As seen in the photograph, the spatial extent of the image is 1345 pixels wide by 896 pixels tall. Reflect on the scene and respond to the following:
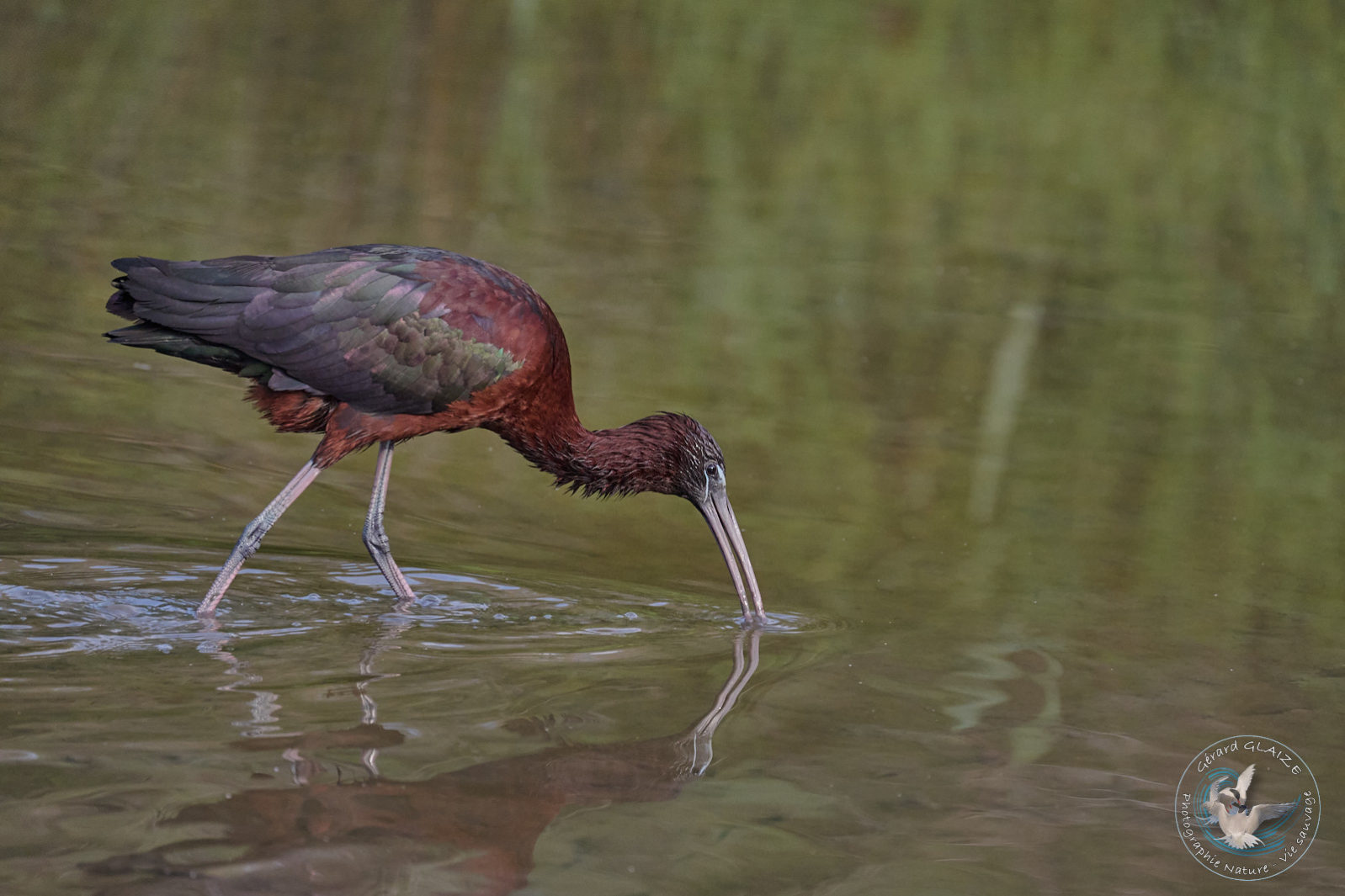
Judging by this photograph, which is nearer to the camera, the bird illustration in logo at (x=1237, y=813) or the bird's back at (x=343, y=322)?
the bird illustration in logo at (x=1237, y=813)

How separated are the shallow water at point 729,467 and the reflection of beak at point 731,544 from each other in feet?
0.38

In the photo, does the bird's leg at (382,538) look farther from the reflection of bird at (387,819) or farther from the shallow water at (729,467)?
the reflection of bird at (387,819)

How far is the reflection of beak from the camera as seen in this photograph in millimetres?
6902

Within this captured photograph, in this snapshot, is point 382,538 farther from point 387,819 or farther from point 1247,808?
point 1247,808

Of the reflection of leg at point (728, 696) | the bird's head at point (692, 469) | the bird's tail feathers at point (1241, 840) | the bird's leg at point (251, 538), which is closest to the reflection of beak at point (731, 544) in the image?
the bird's head at point (692, 469)

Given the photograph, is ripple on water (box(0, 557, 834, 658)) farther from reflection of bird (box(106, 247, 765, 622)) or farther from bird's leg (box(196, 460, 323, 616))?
reflection of bird (box(106, 247, 765, 622))

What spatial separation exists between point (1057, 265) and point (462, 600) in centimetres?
818

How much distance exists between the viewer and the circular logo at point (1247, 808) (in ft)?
15.8

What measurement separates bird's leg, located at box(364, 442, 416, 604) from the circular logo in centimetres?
296

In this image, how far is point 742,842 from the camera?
14.8 ft

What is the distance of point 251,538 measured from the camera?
6707 millimetres

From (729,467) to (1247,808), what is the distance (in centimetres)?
444

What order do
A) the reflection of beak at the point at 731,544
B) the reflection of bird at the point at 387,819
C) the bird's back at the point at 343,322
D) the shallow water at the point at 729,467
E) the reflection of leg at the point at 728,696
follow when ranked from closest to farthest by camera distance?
the reflection of bird at the point at 387,819 → the shallow water at the point at 729,467 → the reflection of leg at the point at 728,696 → the bird's back at the point at 343,322 → the reflection of beak at the point at 731,544

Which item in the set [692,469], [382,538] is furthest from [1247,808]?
[382,538]
